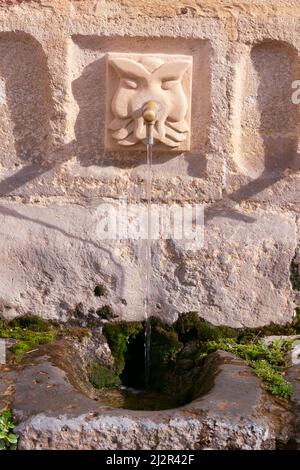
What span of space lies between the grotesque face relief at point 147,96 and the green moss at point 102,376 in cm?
127

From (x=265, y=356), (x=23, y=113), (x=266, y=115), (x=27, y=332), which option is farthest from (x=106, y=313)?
(x=266, y=115)

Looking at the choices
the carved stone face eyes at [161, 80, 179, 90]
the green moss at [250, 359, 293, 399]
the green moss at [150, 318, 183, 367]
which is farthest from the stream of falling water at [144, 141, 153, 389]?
the green moss at [250, 359, 293, 399]

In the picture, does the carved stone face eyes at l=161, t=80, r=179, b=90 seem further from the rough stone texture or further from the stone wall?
the rough stone texture

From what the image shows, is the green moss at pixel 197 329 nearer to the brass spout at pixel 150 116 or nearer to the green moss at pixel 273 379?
the green moss at pixel 273 379

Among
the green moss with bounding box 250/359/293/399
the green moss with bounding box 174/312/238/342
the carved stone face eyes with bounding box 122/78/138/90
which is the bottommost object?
the green moss with bounding box 250/359/293/399

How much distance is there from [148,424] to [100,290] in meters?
1.40

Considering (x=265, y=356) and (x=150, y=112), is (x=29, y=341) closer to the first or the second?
(x=265, y=356)

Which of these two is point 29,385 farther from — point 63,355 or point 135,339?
point 135,339

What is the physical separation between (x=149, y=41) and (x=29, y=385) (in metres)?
2.04

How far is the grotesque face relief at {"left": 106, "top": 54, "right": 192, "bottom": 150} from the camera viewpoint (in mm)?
3561

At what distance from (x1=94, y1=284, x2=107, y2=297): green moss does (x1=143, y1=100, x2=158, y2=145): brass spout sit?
86cm

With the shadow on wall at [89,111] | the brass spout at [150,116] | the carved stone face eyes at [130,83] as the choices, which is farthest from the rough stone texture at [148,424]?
the carved stone face eyes at [130,83]

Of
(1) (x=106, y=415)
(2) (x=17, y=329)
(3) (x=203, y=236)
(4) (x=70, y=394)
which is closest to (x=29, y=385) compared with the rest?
(4) (x=70, y=394)

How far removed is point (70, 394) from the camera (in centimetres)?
261
